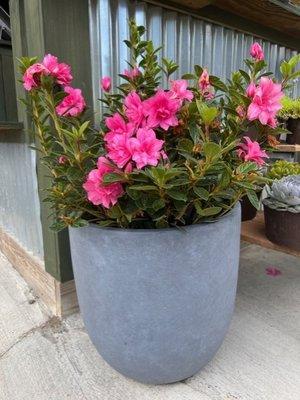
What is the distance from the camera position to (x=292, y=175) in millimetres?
1567

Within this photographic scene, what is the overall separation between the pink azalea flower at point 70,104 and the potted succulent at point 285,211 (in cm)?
84

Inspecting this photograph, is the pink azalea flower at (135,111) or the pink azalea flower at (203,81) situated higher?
the pink azalea flower at (203,81)

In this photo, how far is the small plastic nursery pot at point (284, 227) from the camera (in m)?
1.39

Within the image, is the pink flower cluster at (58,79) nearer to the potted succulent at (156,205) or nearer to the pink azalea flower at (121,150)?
the potted succulent at (156,205)

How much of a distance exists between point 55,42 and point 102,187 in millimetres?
765

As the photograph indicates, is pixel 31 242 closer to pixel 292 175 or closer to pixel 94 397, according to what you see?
pixel 94 397

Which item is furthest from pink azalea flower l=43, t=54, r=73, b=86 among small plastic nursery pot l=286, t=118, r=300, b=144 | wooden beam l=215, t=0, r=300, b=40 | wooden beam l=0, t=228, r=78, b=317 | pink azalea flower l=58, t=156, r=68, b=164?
small plastic nursery pot l=286, t=118, r=300, b=144

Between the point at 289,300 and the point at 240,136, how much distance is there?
1.05 meters

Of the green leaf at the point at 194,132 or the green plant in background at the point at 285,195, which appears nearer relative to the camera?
the green leaf at the point at 194,132

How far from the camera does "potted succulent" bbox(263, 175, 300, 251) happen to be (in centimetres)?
137

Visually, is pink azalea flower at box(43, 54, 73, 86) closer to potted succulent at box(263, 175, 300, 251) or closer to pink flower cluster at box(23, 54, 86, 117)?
pink flower cluster at box(23, 54, 86, 117)

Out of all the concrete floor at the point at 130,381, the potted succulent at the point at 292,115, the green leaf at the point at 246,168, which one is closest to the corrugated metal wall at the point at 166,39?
the potted succulent at the point at 292,115

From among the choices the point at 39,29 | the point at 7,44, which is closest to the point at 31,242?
the point at 39,29

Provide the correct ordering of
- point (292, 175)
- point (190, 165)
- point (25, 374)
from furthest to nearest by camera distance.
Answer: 1. point (292, 175)
2. point (25, 374)
3. point (190, 165)
